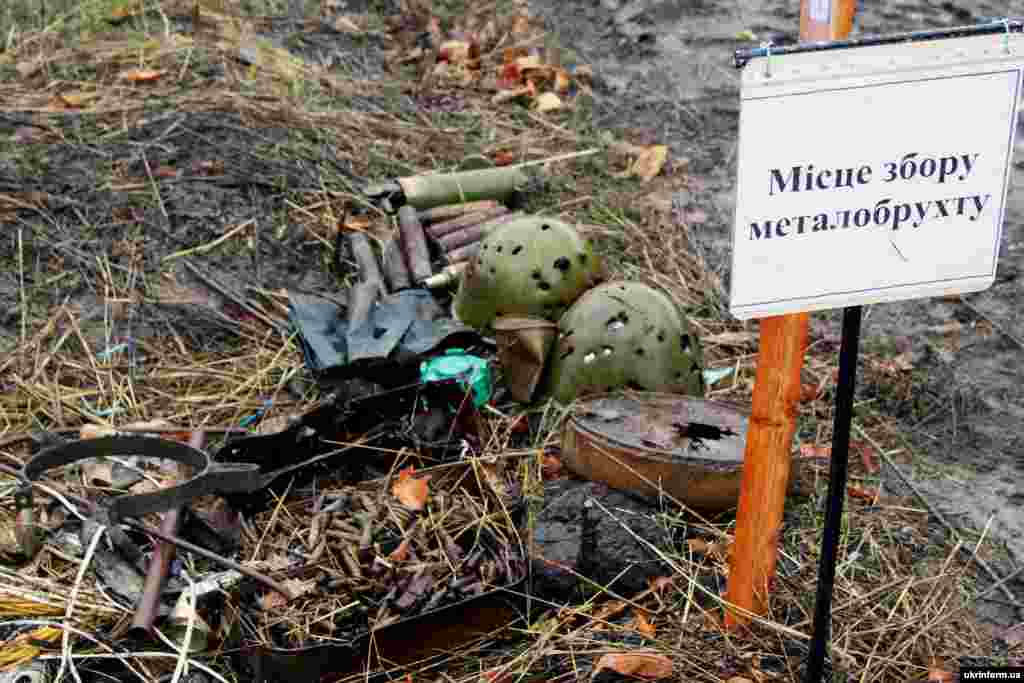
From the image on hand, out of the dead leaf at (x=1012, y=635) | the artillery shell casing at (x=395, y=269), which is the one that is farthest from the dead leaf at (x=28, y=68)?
the dead leaf at (x=1012, y=635)

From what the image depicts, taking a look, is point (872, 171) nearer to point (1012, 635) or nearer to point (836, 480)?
point (836, 480)

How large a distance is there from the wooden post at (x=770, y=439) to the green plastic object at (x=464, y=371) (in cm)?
162

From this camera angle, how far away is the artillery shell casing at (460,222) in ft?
18.8

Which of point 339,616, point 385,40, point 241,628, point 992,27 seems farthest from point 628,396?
point 385,40

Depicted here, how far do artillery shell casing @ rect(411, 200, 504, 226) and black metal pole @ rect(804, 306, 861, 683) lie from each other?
361 centimetres

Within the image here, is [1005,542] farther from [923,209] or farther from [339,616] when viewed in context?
[339,616]

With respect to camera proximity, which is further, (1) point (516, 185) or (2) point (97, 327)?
(1) point (516, 185)

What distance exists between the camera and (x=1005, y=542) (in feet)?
12.5

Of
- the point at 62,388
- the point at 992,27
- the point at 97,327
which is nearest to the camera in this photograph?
the point at 992,27

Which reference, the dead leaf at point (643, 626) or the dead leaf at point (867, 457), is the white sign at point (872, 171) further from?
the dead leaf at point (867, 457)

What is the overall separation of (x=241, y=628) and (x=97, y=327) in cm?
224

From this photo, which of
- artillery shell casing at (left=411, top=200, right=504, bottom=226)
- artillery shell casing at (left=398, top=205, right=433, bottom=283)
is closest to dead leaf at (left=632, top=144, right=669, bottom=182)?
artillery shell casing at (left=411, top=200, right=504, bottom=226)

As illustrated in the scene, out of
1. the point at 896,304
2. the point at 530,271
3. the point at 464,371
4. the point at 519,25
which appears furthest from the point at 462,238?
the point at 519,25

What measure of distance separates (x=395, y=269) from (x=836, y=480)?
3.30 metres
